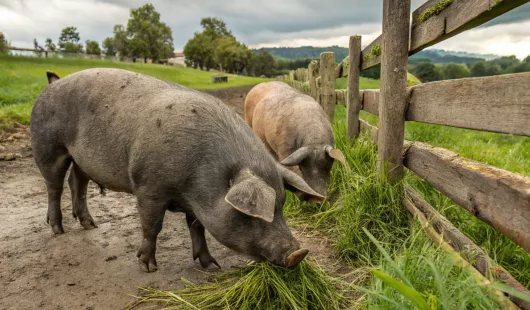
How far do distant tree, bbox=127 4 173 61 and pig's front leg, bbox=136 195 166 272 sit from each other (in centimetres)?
5745

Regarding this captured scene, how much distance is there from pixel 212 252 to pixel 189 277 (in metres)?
0.59

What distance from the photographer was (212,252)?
4117 millimetres

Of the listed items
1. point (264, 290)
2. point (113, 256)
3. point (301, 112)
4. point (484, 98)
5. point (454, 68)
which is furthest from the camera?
point (454, 68)

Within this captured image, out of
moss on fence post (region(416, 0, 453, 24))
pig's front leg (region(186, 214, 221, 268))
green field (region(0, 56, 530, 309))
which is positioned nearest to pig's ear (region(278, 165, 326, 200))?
green field (region(0, 56, 530, 309))

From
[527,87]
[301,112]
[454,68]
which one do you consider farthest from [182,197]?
[454,68]

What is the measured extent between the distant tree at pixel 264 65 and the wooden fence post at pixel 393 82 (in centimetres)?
8026

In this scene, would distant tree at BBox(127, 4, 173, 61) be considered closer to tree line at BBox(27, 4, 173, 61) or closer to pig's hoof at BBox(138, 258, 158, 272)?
tree line at BBox(27, 4, 173, 61)

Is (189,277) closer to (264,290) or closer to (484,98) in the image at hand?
(264,290)

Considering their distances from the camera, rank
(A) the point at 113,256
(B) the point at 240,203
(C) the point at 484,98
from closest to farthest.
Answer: (C) the point at 484,98 → (B) the point at 240,203 → (A) the point at 113,256

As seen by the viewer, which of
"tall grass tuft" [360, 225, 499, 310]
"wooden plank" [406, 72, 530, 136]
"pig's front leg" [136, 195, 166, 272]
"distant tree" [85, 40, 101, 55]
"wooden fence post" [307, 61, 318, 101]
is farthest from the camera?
"distant tree" [85, 40, 101, 55]

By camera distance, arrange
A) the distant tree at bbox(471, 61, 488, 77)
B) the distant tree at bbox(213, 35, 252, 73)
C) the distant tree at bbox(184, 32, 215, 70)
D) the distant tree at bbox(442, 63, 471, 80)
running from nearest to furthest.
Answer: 1. the distant tree at bbox(471, 61, 488, 77)
2. the distant tree at bbox(442, 63, 471, 80)
3. the distant tree at bbox(213, 35, 252, 73)
4. the distant tree at bbox(184, 32, 215, 70)

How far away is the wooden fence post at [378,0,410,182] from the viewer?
3.49 meters

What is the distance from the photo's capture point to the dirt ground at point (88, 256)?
326cm

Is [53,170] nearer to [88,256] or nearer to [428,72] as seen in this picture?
[88,256]
